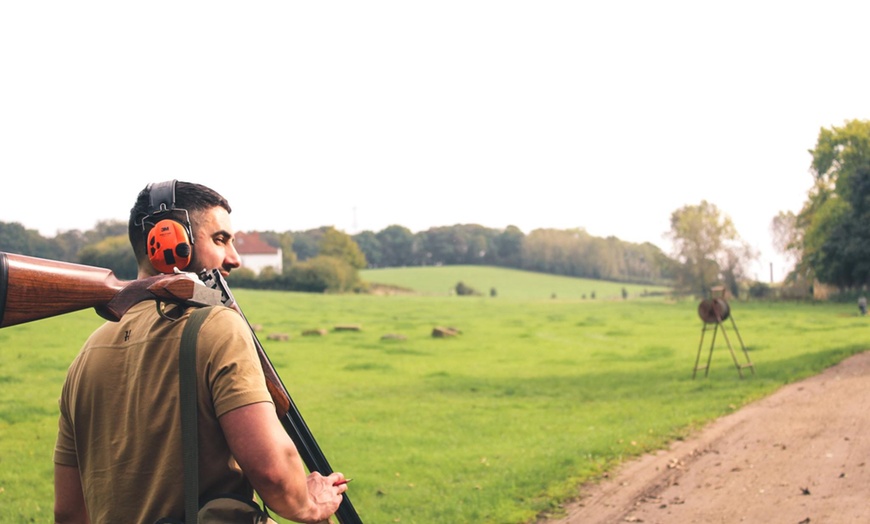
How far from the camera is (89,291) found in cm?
263

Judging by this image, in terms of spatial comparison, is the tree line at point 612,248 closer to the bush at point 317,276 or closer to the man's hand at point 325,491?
the bush at point 317,276

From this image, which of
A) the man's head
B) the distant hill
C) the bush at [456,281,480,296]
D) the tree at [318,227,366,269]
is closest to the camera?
the man's head

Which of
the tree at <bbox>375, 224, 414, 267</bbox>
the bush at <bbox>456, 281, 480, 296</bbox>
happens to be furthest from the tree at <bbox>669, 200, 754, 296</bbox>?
the tree at <bbox>375, 224, 414, 267</bbox>

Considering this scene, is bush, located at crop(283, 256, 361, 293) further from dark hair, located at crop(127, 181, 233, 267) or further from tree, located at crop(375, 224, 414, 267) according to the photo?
dark hair, located at crop(127, 181, 233, 267)

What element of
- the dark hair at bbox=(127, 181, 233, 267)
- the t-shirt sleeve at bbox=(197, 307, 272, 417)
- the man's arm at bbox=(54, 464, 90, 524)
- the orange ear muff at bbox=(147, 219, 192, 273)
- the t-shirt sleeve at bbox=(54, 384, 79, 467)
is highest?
the dark hair at bbox=(127, 181, 233, 267)

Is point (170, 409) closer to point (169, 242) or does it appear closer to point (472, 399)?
point (169, 242)

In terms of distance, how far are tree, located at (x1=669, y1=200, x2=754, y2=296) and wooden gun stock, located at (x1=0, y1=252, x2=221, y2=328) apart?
87894 millimetres

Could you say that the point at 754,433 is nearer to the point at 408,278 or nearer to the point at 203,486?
the point at 203,486

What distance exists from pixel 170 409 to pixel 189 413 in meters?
0.11

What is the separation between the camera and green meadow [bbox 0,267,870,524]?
9.89m

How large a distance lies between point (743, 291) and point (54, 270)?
87.0m

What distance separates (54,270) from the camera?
2523 mm

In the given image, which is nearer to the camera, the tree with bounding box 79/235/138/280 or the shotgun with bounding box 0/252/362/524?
the shotgun with bounding box 0/252/362/524

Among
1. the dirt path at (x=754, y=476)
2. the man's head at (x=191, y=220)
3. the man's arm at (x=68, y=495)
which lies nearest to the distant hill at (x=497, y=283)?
the dirt path at (x=754, y=476)
